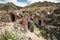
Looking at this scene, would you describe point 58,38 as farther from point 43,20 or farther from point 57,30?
point 43,20

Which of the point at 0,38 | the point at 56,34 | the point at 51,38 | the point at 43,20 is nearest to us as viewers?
the point at 0,38

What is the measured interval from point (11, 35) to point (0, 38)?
0.44 m

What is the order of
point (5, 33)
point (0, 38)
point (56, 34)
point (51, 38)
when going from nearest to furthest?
point (0, 38)
point (5, 33)
point (51, 38)
point (56, 34)

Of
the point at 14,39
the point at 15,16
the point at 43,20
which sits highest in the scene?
→ the point at 14,39

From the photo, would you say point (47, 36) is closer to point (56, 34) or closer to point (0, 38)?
point (56, 34)

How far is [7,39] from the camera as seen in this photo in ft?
19.6

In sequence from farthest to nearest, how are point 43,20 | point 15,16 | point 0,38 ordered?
point 43,20
point 15,16
point 0,38

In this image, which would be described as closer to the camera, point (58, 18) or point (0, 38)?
point (0, 38)

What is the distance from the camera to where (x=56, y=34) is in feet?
79.5

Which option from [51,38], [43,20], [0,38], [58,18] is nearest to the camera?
[0,38]

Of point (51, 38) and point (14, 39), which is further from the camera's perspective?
point (51, 38)

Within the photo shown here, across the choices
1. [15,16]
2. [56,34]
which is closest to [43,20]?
[15,16]

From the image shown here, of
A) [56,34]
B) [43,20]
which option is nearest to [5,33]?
[56,34]

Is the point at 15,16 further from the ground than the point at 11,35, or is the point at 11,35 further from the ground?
the point at 11,35
